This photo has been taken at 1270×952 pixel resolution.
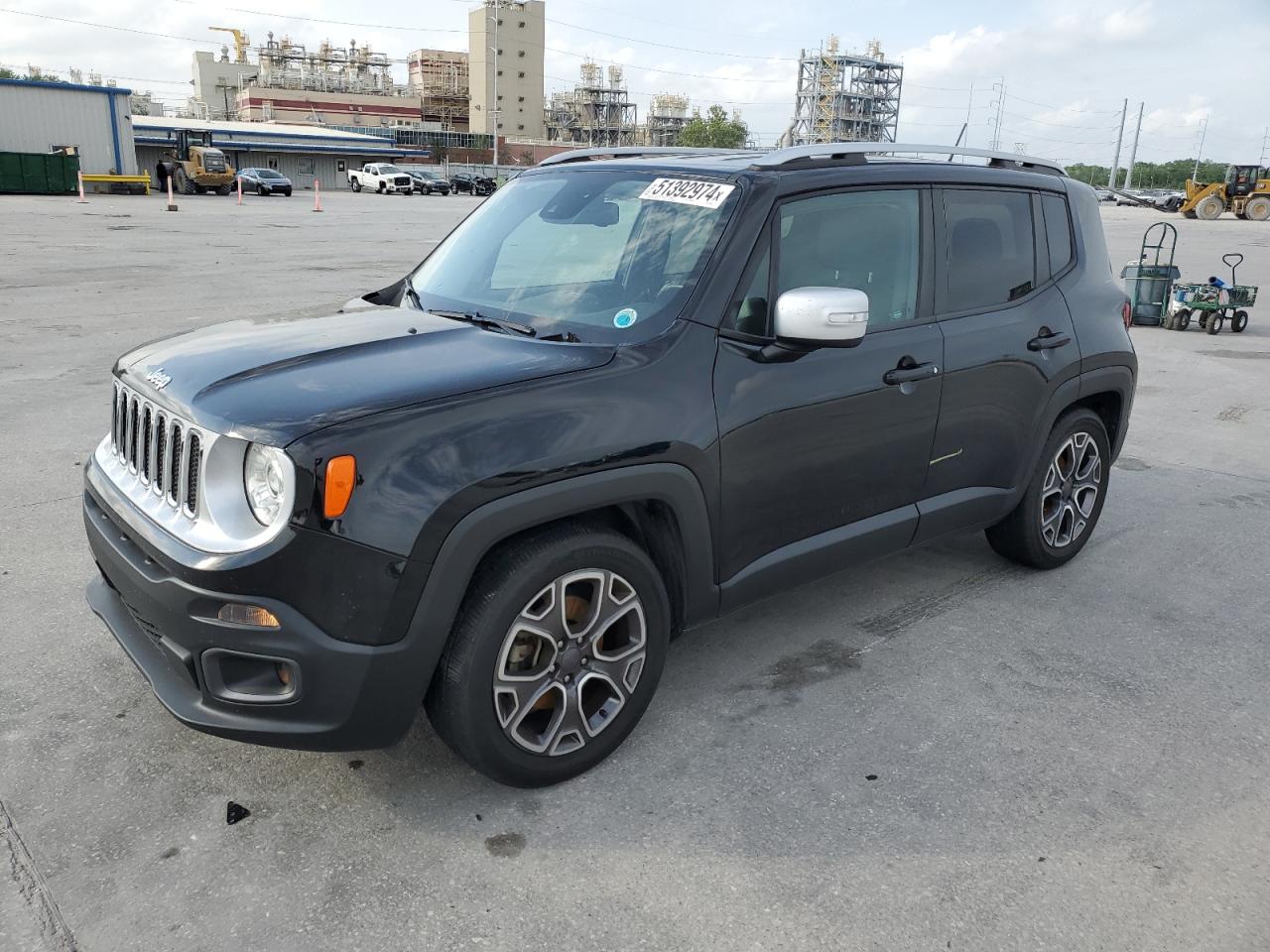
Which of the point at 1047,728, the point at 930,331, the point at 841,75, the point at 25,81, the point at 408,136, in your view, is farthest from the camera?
the point at 408,136

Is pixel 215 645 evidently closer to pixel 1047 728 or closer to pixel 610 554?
pixel 610 554

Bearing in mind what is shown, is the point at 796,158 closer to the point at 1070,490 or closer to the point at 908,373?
the point at 908,373

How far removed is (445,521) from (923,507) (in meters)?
2.12

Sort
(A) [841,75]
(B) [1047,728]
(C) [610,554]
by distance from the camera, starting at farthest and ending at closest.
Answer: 1. (A) [841,75]
2. (B) [1047,728]
3. (C) [610,554]

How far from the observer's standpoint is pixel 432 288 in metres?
3.83

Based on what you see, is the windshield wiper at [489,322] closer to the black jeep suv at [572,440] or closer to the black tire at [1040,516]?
the black jeep suv at [572,440]

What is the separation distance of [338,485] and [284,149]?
75899 millimetres

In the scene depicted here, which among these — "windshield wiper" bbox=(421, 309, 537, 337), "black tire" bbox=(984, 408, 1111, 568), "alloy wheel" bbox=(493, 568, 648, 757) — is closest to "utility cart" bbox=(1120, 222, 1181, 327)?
"black tire" bbox=(984, 408, 1111, 568)

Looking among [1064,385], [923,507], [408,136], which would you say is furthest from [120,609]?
[408,136]

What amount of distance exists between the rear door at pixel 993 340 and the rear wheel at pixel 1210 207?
49.2 meters

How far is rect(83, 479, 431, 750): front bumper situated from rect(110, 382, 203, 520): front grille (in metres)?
0.18

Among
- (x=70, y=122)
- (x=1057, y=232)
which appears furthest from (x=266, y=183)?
(x=1057, y=232)

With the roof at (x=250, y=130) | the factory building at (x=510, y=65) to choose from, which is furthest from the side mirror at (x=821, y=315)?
the factory building at (x=510, y=65)

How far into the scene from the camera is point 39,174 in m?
40.3
